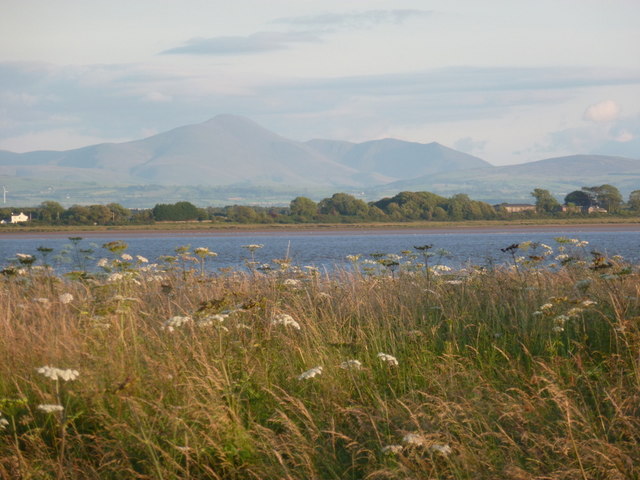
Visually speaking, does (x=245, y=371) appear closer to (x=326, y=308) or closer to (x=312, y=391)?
(x=312, y=391)

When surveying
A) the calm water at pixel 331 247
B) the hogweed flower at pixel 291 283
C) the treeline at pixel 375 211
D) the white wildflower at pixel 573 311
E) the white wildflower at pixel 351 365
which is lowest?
the calm water at pixel 331 247

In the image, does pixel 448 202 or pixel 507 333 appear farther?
pixel 448 202

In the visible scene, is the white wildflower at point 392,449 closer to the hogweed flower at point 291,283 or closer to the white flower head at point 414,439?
the white flower head at point 414,439

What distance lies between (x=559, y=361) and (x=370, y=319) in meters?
1.92

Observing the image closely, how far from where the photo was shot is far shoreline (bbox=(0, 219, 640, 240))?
8494 centimetres

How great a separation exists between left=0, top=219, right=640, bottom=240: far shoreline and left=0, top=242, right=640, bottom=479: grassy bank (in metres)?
75.0

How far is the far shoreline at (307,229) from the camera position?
8494 centimetres

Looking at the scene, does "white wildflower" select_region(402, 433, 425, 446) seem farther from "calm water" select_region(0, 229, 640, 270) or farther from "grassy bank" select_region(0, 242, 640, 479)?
"calm water" select_region(0, 229, 640, 270)

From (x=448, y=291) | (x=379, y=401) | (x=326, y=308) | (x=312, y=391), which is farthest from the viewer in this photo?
(x=448, y=291)

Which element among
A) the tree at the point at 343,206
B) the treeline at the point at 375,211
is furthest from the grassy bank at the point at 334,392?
the tree at the point at 343,206

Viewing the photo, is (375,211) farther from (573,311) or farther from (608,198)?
(573,311)

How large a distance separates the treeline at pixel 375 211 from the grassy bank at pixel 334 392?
94.4m

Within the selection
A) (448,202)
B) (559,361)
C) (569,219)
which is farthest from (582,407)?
(448,202)

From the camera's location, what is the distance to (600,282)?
8.80 meters
